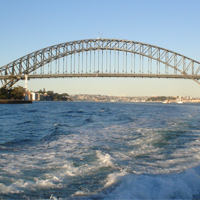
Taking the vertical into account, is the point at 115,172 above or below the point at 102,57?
below

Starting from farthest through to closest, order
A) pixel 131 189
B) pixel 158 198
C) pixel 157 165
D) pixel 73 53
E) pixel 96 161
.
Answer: pixel 73 53
pixel 96 161
pixel 157 165
pixel 131 189
pixel 158 198

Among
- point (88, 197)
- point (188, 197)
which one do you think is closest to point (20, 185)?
point (88, 197)

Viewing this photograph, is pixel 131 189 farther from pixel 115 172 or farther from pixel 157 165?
pixel 157 165

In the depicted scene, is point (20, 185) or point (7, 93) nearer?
point (20, 185)

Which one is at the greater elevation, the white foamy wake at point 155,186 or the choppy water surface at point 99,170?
the white foamy wake at point 155,186

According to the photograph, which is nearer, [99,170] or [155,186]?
[155,186]

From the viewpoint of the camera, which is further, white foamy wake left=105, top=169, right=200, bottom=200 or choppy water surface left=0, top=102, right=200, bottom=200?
choppy water surface left=0, top=102, right=200, bottom=200

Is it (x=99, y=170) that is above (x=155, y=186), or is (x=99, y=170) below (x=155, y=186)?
below

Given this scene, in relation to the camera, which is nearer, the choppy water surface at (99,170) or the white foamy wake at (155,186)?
the white foamy wake at (155,186)

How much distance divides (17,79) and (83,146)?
59.9 m

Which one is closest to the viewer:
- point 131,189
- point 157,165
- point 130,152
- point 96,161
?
point 131,189

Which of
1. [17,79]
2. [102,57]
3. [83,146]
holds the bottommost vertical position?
[83,146]

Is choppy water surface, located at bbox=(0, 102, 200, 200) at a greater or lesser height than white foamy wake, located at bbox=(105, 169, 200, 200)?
lesser

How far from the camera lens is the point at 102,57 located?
64.2 metres
